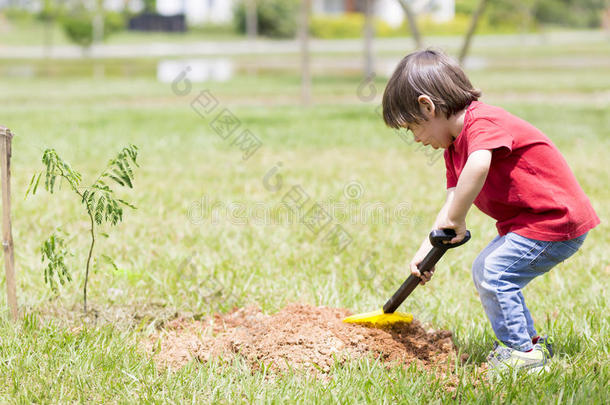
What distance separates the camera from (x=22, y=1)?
53.2 meters

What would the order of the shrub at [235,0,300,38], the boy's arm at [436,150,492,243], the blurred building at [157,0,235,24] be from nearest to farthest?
the boy's arm at [436,150,492,243] < the shrub at [235,0,300,38] < the blurred building at [157,0,235,24]

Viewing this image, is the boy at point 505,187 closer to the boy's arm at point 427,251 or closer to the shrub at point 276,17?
the boy's arm at point 427,251

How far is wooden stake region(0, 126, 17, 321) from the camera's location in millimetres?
2588

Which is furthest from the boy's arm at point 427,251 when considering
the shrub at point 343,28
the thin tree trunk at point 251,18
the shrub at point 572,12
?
the shrub at point 572,12

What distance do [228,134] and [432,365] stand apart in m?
6.50

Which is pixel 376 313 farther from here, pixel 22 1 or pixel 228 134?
pixel 22 1

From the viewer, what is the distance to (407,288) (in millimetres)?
2668

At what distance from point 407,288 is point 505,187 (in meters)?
0.55

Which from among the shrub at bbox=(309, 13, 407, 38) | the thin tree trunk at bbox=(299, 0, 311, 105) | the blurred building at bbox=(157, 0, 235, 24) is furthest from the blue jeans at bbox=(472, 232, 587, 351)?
the blurred building at bbox=(157, 0, 235, 24)

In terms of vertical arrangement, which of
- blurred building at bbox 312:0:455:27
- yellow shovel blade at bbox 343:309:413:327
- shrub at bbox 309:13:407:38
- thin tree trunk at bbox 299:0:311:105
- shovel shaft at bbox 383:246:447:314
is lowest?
yellow shovel blade at bbox 343:309:413:327

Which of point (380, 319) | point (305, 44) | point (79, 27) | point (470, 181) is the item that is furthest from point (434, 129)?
point (79, 27)

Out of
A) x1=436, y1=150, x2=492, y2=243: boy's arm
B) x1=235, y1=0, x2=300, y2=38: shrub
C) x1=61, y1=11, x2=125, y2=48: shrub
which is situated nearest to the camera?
x1=436, y1=150, x2=492, y2=243: boy's arm

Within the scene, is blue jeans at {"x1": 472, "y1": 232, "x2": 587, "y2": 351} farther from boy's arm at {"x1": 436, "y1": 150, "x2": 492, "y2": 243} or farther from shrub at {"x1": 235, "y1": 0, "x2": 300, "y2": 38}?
shrub at {"x1": 235, "y1": 0, "x2": 300, "y2": 38}

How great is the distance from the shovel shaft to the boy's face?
0.39 metres
